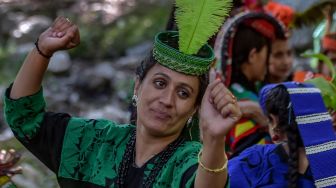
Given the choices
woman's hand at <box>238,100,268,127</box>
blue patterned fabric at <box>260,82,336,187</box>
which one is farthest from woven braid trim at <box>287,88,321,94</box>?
woman's hand at <box>238,100,268,127</box>

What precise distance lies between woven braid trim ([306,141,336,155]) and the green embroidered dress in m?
0.83

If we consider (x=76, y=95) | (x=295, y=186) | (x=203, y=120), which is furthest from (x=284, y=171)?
(x=76, y=95)

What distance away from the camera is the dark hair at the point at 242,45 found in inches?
192

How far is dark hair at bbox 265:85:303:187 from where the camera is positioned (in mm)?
3352

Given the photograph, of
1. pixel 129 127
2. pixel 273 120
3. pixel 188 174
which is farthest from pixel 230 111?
pixel 273 120

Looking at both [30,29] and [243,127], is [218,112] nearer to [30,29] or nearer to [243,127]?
[243,127]

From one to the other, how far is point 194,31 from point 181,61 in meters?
0.12

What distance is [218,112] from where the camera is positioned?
236 cm

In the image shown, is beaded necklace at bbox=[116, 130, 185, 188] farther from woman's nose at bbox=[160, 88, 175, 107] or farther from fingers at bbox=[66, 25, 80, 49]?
fingers at bbox=[66, 25, 80, 49]

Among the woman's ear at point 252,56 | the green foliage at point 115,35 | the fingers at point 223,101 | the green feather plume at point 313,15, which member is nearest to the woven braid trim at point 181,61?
the fingers at point 223,101

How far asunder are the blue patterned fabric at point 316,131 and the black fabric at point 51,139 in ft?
3.51

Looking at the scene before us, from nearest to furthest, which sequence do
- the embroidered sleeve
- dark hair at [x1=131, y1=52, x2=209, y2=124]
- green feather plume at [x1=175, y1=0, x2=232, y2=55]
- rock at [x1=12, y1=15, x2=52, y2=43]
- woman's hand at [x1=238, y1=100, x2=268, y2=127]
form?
green feather plume at [x1=175, y1=0, x2=232, y2=55], dark hair at [x1=131, y1=52, x2=209, y2=124], the embroidered sleeve, woman's hand at [x1=238, y1=100, x2=268, y2=127], rock at [x1=12, y1=15, x2=52, y2=43]

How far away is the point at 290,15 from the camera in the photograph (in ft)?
18.2

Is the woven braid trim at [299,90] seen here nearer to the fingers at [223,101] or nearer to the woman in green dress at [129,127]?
the woman in green dress at [129,127]
